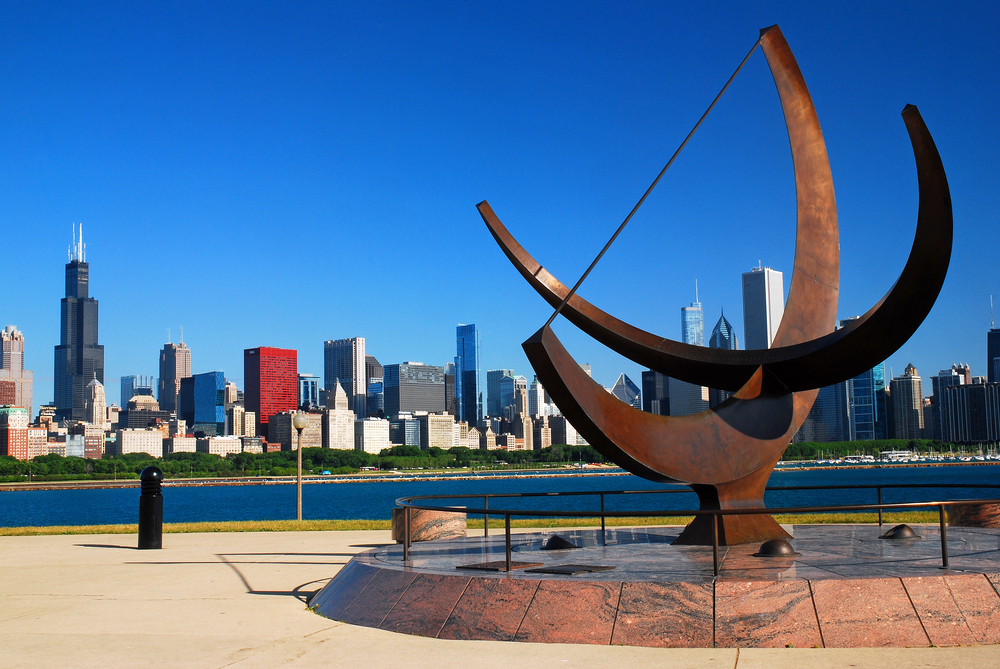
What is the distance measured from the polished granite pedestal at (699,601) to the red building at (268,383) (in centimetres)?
17944

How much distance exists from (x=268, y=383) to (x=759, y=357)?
184 m

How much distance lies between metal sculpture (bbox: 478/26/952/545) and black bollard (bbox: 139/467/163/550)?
191 inches

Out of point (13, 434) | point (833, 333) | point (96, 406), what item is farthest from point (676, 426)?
point (96, 406)

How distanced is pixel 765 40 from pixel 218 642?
24.1 feet

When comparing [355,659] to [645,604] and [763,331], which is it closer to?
[645,604]

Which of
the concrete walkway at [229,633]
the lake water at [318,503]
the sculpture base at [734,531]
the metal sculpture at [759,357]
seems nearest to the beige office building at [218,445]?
Result: the lake water at [318,503]

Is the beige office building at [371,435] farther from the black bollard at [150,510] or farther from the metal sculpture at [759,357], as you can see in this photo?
the metal sculpture at [759,357]

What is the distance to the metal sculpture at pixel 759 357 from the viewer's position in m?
5.91

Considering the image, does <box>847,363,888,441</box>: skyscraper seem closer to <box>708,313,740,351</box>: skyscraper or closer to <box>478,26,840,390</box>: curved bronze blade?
<box>708,313,740,351</box>: skyscraper

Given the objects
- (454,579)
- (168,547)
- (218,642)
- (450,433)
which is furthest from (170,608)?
(450,433)

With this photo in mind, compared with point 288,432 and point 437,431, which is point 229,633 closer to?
point 437,431

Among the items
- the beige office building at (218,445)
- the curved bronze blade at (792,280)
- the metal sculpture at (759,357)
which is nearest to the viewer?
the metal sculpture at (759,357)

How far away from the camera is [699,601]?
4.54 meters

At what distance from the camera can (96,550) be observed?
32.3ft
